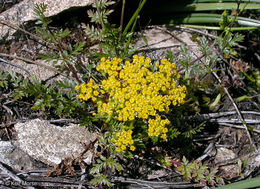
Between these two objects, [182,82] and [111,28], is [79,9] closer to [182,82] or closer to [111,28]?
[111,28]

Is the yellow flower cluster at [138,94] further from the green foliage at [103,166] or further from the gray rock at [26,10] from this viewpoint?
Result: the gray rock at [26,10]

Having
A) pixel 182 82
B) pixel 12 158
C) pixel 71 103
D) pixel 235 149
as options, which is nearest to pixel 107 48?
pixel 71 103

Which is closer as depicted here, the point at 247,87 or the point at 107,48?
the point at 107,48

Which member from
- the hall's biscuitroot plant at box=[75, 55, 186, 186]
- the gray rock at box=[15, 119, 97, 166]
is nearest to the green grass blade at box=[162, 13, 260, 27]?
the hall's biscuitroot plant at box=[75, 55, 186, 186]

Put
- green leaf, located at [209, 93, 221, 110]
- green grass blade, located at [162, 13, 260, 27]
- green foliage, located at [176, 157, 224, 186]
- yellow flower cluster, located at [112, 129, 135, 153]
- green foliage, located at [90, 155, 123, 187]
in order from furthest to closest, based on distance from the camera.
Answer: green grass blade, located at [162, 13, 260, 27]
green leaf, located at [209, 93, 221, 110]
green foliage, located at [176, 157, 224, 186]
green foliage, located at [90, 155, 123, 187]
yellow flower cluster, located at [112, 129, 135, 153]

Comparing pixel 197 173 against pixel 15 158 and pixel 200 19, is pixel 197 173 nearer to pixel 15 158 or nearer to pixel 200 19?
pixel 15 158

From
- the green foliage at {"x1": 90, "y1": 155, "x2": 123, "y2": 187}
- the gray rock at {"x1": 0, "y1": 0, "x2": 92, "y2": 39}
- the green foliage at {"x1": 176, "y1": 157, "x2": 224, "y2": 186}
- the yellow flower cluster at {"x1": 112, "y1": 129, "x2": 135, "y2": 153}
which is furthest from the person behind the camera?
the gray rock at {"x1": 0, "y1": 0, "x2": 92, "y2": 39}

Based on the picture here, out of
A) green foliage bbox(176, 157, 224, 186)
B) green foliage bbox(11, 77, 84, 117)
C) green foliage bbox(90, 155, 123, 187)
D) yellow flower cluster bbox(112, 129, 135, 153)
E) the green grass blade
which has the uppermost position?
the green grass blade

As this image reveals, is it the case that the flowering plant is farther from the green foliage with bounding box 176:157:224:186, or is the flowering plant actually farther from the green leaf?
the green leaf
